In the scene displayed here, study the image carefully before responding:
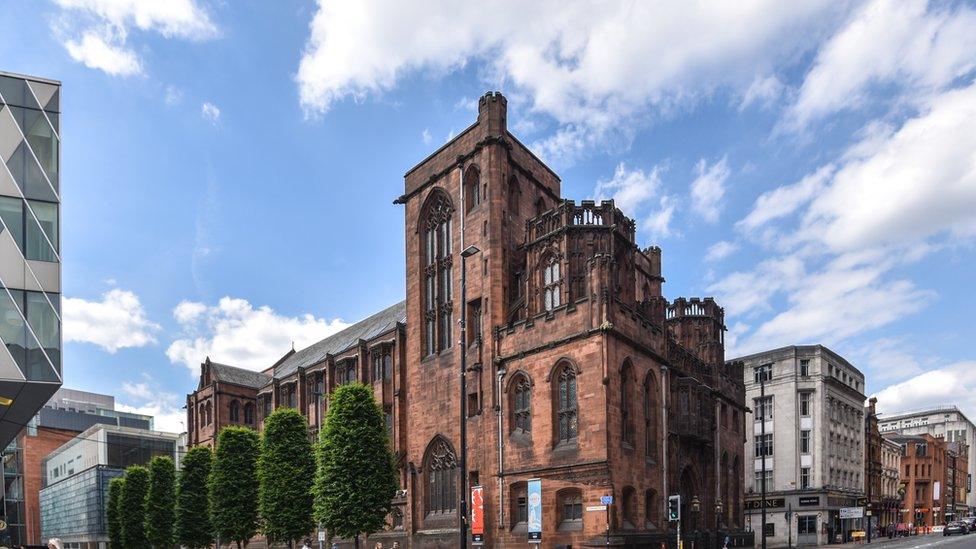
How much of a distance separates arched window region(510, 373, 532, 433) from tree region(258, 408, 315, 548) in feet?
49.6

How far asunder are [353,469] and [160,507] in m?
30.9

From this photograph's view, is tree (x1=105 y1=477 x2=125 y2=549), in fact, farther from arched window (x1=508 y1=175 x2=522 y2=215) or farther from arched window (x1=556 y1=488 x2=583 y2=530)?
arched window (x1=556 y1=488 x2=583 y2=530)

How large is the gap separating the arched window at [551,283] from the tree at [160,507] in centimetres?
3938

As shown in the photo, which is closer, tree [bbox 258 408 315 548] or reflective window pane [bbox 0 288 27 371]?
reflective window pane [bbox 0 288 27 371]

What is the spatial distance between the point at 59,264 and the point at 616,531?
24.5 m

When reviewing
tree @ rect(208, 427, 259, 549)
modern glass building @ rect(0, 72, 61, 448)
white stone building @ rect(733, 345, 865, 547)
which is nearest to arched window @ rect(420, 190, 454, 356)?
tree @ rect(208, 427, 259, 549)

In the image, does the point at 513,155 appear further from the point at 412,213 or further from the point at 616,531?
the point at 616,531

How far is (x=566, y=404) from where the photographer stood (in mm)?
34938

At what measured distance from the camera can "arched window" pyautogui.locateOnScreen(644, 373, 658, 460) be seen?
37.5m

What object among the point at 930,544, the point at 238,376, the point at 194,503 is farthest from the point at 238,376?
the point at 930,544

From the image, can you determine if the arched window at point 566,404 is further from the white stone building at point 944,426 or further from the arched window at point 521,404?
the white stone building at point 944,426

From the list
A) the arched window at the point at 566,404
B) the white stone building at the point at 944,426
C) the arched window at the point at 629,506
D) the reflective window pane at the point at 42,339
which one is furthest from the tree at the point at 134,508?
the white stone building at the point at 944,426

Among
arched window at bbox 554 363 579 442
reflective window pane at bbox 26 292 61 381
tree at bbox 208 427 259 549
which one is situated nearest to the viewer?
reflective window pane at bbox 26 292 61 381

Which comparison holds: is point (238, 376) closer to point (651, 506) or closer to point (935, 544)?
point (651, 506)
